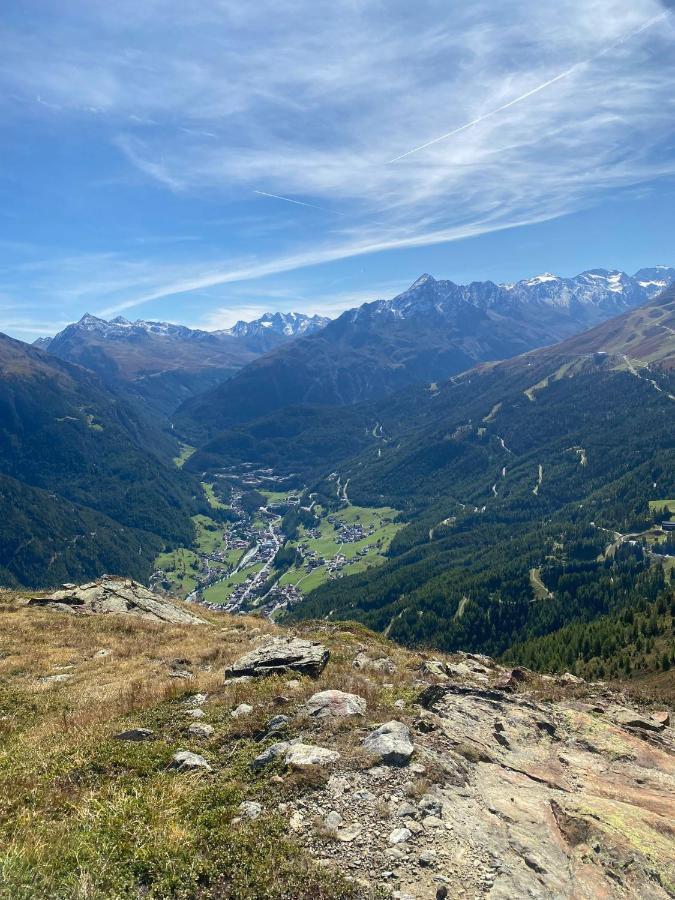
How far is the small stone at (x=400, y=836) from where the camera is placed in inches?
425

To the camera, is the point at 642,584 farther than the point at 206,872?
Yes

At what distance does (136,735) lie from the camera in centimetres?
1584

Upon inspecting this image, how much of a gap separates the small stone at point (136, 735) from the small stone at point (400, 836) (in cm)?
899

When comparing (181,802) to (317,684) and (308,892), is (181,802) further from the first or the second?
(317,684)

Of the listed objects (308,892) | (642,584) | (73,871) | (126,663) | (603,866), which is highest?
(73,871)

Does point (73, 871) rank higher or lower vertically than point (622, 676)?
higher

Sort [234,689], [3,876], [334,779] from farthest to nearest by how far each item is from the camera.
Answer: [234,689] → [334,779] → [3,876]

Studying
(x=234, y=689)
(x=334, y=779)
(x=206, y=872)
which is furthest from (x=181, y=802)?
(x=234, y=689)

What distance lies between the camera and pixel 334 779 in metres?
12.9


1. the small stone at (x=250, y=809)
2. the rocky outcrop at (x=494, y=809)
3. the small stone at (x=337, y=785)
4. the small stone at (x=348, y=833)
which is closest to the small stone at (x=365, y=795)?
the rocky outcrop at (x=494, y=809)

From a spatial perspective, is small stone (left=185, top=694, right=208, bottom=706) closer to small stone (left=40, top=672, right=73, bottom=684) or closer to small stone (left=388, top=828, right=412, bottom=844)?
small stone (left=40, top=672, right=73, bottom=684)

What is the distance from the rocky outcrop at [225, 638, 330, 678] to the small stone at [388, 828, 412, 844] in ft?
40.1

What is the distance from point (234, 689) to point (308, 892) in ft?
40.1

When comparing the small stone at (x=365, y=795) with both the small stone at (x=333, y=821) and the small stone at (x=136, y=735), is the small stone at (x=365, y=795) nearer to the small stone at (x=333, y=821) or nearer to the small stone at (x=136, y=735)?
the small stone at (x=333, y=821)
